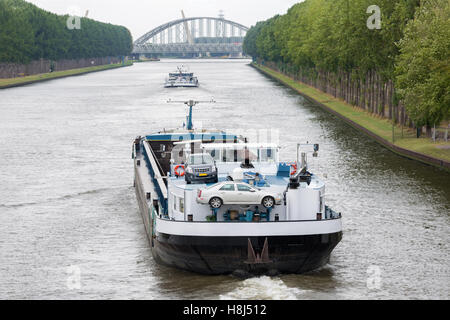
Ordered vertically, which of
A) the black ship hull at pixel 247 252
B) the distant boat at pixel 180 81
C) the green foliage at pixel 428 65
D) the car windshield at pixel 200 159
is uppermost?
the green foliage at pixel 428 65

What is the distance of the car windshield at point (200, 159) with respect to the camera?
1433 inches

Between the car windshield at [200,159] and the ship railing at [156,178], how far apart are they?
173 cm

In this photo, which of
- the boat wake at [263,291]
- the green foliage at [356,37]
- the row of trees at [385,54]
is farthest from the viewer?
the green foliage at [356,37]

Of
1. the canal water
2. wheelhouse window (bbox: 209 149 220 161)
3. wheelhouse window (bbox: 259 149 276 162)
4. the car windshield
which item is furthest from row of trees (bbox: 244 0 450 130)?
the car windshield

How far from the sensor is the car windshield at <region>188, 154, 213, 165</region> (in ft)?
119

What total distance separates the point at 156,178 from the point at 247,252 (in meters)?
7.10

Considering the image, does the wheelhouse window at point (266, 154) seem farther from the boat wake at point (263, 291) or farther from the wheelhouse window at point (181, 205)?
the boat wake at point (263, 291)

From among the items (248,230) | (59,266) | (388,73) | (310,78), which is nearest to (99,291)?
(59,266)

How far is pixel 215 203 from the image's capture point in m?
32.3

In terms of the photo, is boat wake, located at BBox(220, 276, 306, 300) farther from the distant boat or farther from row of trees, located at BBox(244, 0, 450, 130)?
the distant boat

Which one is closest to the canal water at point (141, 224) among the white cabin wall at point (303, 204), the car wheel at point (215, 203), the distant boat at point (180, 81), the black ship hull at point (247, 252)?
the black ship hull at point (247, 252)

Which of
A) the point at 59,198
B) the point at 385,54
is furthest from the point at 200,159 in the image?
the point at 385,54
